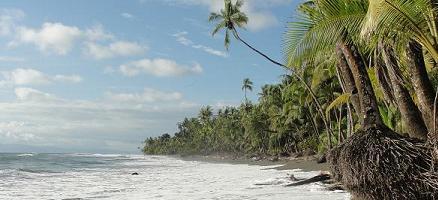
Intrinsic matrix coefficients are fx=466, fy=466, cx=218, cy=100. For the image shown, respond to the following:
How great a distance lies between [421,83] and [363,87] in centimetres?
142

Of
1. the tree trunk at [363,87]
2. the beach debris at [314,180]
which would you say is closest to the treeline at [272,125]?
the beach debris at [314,180]

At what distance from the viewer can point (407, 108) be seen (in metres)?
8.04

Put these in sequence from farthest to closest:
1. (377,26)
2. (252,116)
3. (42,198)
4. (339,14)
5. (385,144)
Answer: (252,116), (42,198), (385,144), (339,14), (377,26)

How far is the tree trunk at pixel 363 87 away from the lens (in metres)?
8.41

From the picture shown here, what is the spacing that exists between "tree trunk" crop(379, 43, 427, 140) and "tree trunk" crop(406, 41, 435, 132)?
0.45m

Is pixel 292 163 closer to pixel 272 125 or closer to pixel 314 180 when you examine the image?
pixel 272 125

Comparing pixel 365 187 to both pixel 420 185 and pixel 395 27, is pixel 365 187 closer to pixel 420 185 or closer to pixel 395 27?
pixel 420 185

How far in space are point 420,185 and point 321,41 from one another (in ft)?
8.70

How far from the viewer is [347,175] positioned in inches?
309

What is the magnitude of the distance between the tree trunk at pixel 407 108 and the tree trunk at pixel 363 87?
46 cm

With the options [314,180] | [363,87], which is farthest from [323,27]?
[314,180]

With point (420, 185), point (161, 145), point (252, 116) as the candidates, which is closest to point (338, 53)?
point (420, 185)

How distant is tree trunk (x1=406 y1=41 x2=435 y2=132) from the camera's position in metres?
7.17

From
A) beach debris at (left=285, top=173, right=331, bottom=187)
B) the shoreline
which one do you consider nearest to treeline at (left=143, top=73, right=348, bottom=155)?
the shoreline
